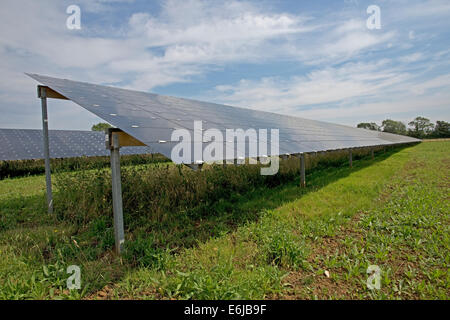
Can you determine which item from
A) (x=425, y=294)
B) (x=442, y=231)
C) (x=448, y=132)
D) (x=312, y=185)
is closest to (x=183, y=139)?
(x=425, y=294)

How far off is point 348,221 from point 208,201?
10.2 ft

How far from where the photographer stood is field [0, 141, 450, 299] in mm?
2736

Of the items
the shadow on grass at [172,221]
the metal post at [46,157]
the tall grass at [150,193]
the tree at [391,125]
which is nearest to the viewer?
the shadow on grass at [172,221]

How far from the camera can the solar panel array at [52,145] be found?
44.2ft

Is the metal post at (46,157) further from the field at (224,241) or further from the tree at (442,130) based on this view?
the tree at (442,130)

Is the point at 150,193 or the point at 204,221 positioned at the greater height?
the point at 150,193

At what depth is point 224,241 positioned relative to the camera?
3.84 meters

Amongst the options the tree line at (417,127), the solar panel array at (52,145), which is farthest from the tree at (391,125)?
the solar panel array at (52,145)

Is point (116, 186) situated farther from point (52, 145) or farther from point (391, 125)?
point (391, 125)

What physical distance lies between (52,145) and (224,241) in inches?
663

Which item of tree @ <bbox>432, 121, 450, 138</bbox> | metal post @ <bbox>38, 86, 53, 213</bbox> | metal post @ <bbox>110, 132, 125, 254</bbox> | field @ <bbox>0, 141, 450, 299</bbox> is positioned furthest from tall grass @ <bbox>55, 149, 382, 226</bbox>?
tree @ <bbox>432, 121, 450, 138</bbox>

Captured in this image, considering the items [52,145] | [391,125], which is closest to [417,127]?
[391,125]

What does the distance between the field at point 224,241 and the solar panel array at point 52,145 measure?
272 inches
